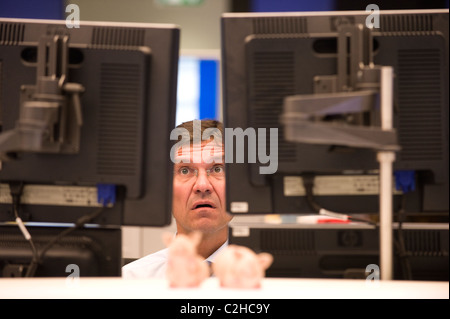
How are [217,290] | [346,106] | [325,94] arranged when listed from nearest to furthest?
[217,290]
[346,106]
[325,94]

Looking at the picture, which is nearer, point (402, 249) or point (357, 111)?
point (357, 111)

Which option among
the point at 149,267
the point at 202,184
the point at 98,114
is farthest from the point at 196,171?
the point at 98,114

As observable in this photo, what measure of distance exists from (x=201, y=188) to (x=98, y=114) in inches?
29.1

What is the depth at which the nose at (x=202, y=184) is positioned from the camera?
6.78 feet

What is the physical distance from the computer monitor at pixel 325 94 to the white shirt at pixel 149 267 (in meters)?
0.78

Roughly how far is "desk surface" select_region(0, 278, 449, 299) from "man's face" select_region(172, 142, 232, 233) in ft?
2.94

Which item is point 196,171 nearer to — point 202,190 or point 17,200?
point 202,190

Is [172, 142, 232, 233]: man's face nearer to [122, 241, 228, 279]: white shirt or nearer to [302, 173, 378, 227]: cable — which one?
[122, 241, 228, 279]: white shirt

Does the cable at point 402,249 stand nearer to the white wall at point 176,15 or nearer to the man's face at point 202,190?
the man's face at point 202,190

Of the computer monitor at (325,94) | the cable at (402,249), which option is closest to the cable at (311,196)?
the computer monitor at (325,94)

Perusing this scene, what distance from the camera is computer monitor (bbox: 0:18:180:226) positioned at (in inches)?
54.0

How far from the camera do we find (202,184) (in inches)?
81.4

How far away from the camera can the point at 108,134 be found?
1.38 m

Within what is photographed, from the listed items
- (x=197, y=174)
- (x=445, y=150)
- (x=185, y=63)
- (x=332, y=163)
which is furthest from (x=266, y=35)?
(x=185, y=63)
